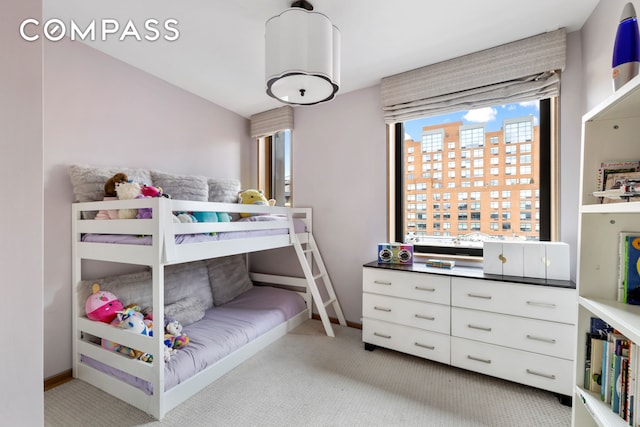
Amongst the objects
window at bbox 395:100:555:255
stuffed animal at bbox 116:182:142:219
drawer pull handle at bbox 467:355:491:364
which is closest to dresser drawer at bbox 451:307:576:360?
drawer pull handle at bbox 467:355:491:364

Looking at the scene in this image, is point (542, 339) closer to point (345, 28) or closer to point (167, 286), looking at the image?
point (345, 28)

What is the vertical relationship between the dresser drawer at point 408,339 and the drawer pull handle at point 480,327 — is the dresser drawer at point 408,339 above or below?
below

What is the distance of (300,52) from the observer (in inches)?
56.1

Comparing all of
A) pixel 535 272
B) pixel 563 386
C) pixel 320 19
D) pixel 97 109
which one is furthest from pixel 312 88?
pixel 563 386

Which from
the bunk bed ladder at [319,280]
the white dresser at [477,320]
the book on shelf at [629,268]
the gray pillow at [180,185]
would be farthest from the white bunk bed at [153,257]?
the book on shelf at [629,268]

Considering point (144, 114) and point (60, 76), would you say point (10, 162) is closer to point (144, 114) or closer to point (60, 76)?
point (60, 76)

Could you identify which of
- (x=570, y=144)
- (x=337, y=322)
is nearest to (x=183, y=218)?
(x=337, y=322)

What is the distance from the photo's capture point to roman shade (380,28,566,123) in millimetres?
1931

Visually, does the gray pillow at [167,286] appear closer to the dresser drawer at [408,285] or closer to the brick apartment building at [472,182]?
the dresser drawer at [408,285]

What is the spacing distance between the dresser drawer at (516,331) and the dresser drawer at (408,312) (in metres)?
0.07

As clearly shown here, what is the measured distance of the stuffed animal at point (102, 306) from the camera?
1867 mm

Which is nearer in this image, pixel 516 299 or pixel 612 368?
pixel 612 368

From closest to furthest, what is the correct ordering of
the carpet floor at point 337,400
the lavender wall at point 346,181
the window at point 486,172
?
the carpet floor at point 337,400 → the window at point 486,172 → the lavender wall at point 346,181

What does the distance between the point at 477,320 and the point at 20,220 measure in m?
2.32
